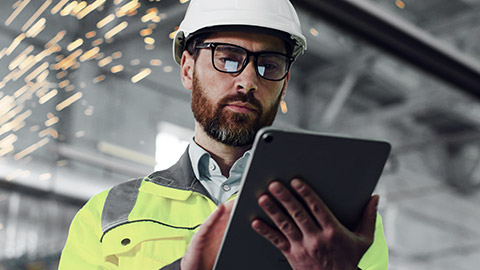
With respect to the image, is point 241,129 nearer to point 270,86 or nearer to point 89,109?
point 270,86

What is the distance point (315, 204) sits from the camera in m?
0.96

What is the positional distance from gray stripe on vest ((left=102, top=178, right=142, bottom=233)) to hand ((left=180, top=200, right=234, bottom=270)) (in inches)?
10.6

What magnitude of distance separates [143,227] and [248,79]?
0.36 m

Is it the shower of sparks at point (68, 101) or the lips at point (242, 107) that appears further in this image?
the shower of sparks at point (68, 101)

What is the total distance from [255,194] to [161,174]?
46 cm

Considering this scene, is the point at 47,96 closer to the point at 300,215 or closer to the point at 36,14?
the point at 36,14

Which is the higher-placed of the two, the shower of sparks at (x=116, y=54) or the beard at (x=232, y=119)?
the beard at (x=232, y=119)

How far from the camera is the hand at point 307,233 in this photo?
3.11ft

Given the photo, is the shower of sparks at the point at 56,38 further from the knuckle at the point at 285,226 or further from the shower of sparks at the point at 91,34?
the knuckle at the point at 285,226

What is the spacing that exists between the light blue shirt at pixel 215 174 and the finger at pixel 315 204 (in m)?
0.37

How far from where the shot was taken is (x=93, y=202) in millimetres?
1327

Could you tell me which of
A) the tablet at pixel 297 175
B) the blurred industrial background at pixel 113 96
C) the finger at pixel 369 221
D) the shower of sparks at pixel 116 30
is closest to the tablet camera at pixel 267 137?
the tablet at pixel 297 175

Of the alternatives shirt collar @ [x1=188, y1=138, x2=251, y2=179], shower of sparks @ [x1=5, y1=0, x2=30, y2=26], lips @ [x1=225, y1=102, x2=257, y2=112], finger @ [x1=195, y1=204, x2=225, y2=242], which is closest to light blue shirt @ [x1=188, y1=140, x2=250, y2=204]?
shirt collar @ [x1=188, y1=138, x2=251, y2=179]

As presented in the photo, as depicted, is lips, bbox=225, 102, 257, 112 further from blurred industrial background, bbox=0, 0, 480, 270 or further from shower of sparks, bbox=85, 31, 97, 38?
shower of sparks, bbox=85, 31, 97, 38
